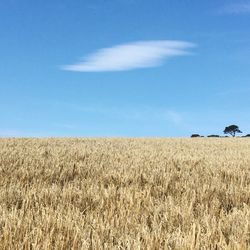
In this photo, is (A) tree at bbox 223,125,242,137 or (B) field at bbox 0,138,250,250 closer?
(B) field at bbox 0,138,250,250

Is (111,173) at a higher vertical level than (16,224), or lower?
higher

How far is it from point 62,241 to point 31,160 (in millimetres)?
7254

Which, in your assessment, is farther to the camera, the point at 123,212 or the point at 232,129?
the point at 232,129

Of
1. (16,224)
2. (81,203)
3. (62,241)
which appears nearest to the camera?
(62,241)

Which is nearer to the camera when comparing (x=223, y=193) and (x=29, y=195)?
(x=29, y=195)

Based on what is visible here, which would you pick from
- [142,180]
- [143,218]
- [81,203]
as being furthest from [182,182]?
[143,218]

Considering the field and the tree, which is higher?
the tree

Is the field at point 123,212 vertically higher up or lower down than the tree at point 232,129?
lower down

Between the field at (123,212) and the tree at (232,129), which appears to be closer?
the field at (123,212)

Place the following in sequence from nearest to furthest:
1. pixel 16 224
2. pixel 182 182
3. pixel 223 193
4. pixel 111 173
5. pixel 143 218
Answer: pixel 16 224 < pixel 143 218 < pixel 223 193 < pixel 182 182 < pixel 111 173

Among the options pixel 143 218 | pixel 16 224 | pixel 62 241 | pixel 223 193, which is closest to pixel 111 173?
pixel 223 193

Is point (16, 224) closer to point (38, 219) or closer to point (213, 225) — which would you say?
point (38, 219)

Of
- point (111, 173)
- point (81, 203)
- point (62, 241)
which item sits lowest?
point (62, 241)

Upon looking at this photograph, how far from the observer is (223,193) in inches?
268
